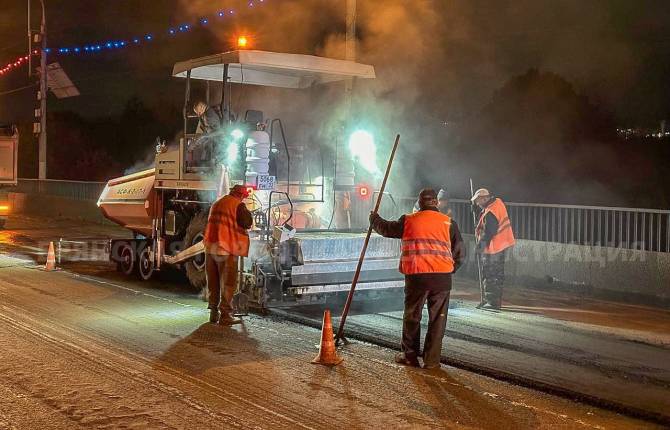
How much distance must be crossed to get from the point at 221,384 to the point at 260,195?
4.46 metres

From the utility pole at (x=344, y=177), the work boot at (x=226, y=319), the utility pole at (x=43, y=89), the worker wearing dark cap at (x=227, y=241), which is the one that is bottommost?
the work boot at (x=226, y=319)

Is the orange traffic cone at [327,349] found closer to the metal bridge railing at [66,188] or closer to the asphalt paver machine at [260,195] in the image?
the asphalt paver machine at [260,195]

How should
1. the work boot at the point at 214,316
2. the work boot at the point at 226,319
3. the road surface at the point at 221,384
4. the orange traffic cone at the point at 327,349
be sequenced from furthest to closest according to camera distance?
→ 1. the work boot at the point at 214,316
2. the work boot at the point at 226,319
3. the orange traffic cone at the point at 327,349
4. the road surface at the point at 221,384

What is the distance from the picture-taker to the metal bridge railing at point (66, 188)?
29.5 metres

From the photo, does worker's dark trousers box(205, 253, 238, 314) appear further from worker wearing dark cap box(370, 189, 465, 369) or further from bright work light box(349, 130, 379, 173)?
bright work light box(349, 130, 379, 173)

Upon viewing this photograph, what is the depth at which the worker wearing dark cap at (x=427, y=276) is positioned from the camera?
7332 mm

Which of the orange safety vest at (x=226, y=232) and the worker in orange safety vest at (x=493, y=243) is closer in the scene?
the orange safety vest at (x=226, y=232)

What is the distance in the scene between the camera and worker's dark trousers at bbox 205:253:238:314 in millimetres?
9508

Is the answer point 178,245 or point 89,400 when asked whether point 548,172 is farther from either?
point 89,400

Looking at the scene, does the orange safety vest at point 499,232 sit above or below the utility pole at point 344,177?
below

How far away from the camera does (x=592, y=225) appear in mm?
13547

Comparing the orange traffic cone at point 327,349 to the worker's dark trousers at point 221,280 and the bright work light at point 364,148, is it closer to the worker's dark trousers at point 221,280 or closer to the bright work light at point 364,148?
the worker's dark trousers at point 221,280

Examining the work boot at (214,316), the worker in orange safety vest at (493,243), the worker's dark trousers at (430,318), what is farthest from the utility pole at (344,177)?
the worker's dark trousers at (430,318)

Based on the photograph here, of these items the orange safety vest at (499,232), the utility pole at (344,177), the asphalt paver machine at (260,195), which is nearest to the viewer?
the asphalt paver machine at (260,195)
